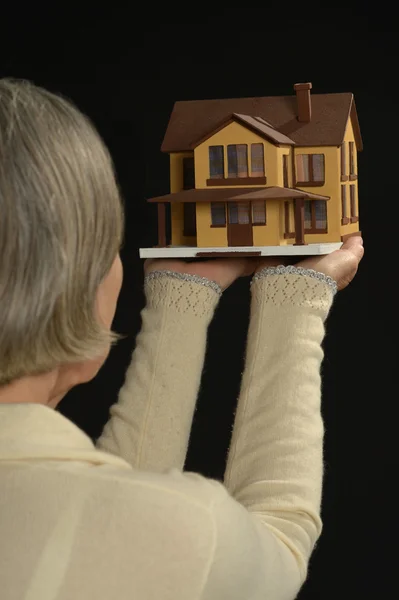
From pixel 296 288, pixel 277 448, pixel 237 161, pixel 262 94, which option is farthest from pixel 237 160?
pixel 262 94

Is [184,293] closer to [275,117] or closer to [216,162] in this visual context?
[216,162]

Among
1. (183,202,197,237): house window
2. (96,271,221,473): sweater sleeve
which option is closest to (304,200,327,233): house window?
(183,202,197,237): house window

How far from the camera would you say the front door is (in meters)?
1.89

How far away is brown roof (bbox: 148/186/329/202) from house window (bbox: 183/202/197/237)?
0.22 ft

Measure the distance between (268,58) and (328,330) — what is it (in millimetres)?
777

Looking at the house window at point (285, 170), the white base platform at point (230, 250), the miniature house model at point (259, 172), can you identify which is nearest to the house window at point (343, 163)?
the miniature house model at point (259, 172)

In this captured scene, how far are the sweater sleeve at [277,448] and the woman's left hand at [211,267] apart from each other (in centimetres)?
18

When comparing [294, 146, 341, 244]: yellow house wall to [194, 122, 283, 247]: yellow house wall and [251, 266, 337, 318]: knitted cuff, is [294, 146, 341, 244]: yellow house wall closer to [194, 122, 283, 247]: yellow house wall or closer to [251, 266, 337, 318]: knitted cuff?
[194, 122, 283, 247]: yellow house wall

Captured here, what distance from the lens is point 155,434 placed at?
5.12 feet

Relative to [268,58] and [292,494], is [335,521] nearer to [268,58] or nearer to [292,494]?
[268,58]

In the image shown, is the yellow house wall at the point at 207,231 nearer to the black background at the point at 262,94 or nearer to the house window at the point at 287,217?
the house window at the point at 287,217

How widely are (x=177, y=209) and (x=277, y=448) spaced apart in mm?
822

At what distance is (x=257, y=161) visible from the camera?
1.90 metres

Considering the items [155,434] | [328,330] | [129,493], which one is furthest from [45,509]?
[328,330]
